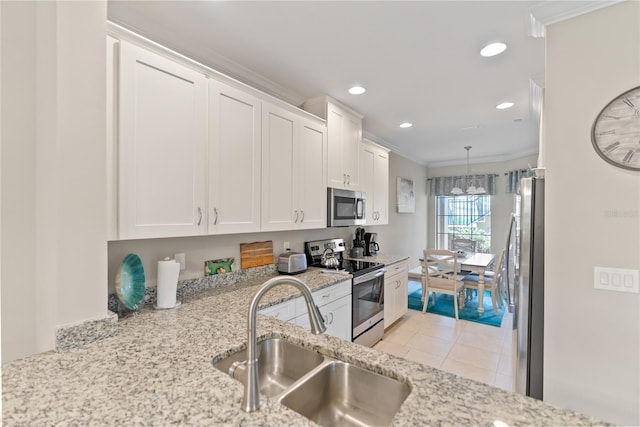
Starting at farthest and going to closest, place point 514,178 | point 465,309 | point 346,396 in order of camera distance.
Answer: point 514,178 < point 465,309 < point 346,396

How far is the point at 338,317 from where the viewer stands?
7.98 ft

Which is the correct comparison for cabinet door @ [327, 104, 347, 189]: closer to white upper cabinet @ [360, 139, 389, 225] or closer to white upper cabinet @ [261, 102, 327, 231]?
white upper cabinet @ [261, 102, 327, 231]

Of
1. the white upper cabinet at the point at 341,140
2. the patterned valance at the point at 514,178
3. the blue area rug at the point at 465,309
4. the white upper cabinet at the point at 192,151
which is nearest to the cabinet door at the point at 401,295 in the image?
the blue area rug at the point at 465,309

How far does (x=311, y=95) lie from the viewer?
2.80 metres

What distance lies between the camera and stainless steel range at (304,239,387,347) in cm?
267

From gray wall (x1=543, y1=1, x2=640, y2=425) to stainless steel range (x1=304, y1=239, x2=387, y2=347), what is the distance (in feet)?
4.69

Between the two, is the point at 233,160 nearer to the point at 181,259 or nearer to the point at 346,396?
the point at 181,259

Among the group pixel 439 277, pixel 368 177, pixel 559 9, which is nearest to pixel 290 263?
pixel 368 177

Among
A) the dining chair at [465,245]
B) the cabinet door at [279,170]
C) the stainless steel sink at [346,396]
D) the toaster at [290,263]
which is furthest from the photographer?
the dining chair at [465,245]

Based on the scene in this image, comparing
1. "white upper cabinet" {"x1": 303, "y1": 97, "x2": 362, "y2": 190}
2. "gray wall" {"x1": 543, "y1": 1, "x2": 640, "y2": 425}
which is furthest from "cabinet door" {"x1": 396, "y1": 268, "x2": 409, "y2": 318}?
"gray wall" {"x1": 543, "y1": 1, "x2": 640, "y2": 425}

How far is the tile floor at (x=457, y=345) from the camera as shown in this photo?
263 centimetres

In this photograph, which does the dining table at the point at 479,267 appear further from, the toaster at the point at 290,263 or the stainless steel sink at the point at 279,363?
the stainless steel sink at the point at 279,363

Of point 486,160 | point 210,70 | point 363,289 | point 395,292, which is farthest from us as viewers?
point 486,160

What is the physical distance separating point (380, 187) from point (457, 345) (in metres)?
2.07
